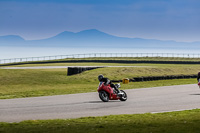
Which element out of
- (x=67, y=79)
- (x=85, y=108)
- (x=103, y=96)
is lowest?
(x=85, y=108)

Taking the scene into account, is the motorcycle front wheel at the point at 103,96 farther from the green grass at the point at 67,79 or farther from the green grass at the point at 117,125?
the green grass at the point at 67,79

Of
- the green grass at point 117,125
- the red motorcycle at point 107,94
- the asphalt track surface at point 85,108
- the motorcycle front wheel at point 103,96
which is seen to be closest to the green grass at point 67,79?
the red motorcycle at point 107,94

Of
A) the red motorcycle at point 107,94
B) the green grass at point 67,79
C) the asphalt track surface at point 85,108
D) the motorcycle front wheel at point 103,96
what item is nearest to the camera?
the asphalt track surface at point 85,108

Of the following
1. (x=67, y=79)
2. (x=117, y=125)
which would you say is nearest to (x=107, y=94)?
(x=117, y=125)

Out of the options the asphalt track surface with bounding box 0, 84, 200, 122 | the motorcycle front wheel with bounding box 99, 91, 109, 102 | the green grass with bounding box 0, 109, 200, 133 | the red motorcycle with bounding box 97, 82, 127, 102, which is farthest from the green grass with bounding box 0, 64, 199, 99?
the green grass with bounding box 0, 109, 200, 133

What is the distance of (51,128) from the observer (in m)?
11.7

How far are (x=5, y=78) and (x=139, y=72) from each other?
17025 millimetres

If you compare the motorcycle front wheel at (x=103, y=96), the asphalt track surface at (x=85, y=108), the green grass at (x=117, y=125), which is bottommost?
the asphalt track surface at (x=85, y=108)

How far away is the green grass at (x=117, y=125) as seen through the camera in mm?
11057

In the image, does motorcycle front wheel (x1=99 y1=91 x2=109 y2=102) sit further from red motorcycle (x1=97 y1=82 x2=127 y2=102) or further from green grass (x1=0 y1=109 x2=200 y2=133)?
green grass (x1=0 y1=109 x2=200 y2=133)

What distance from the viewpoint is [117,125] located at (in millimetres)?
12133

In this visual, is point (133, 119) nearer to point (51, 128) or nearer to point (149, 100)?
point (51, 128)

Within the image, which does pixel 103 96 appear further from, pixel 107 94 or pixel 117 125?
pixel 117 125

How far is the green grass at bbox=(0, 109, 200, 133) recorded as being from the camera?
1106 centimetres
